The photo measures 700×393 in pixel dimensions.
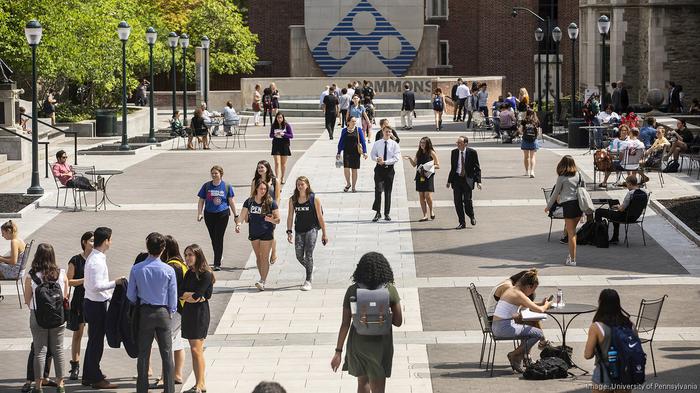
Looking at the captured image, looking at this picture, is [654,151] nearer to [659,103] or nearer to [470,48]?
[659,103]

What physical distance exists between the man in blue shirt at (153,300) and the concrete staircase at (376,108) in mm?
46571

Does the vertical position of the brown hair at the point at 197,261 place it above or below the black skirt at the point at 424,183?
below

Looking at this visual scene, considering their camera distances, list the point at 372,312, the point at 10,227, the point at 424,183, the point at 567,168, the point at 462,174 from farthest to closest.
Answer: the point at 424,183, the point at 462,174, the point at 567,168, the point at 10,227, the point at 372,312

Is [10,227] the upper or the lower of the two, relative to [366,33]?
lower

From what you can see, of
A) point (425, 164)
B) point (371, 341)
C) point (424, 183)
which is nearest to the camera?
point (371, 341)

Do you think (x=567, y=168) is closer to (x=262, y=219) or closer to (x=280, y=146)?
(x=262, y=219)

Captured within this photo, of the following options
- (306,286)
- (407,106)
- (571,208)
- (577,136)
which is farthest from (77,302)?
(407,106)

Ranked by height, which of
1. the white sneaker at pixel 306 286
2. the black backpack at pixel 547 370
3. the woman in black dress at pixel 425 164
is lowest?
the black backpack at pixel 547 370

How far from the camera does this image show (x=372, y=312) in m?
11.2

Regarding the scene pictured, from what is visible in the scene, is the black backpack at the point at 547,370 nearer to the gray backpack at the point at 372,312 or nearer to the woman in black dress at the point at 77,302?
the gray backpack at the point at 372,312

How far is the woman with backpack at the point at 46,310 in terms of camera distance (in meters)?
13.5

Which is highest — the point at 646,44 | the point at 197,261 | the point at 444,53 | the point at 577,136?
the point at 444,53

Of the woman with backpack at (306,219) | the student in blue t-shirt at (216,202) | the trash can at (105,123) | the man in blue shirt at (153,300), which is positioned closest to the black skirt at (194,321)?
the man in blue shirt at (153,300)

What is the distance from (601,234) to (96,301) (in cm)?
1037
